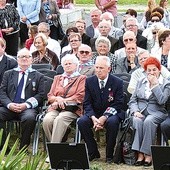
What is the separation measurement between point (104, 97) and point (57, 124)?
0.76m

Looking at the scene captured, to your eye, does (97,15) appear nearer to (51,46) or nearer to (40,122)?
(51,46)

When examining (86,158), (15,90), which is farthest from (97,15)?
(86,158)

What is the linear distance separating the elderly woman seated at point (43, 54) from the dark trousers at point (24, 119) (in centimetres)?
185

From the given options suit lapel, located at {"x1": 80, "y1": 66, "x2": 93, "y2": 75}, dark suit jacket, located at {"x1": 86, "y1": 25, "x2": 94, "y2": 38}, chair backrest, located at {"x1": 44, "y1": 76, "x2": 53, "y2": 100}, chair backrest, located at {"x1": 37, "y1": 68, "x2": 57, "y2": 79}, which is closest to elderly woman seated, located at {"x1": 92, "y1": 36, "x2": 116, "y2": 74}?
suit lapel, located at {"x1": 80, "y1": 66, "x2": 93, "y2": 75}

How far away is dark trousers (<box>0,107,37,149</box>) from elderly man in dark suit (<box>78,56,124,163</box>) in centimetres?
76

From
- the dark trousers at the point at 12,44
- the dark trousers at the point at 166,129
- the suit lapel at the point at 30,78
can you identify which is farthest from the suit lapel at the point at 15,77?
the dark trousers at the point at 12,44

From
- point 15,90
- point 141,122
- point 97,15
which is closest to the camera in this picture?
point 141,122

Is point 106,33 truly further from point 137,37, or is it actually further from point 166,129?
point 166,129

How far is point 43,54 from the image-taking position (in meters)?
12.5

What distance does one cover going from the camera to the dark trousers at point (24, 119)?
1059 cm

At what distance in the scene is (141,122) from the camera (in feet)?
33.1

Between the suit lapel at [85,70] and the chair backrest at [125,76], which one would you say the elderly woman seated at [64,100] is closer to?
the suit lapel at [85,70]

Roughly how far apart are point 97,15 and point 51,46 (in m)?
1.80

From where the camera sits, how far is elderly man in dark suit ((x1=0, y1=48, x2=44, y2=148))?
10680mm
